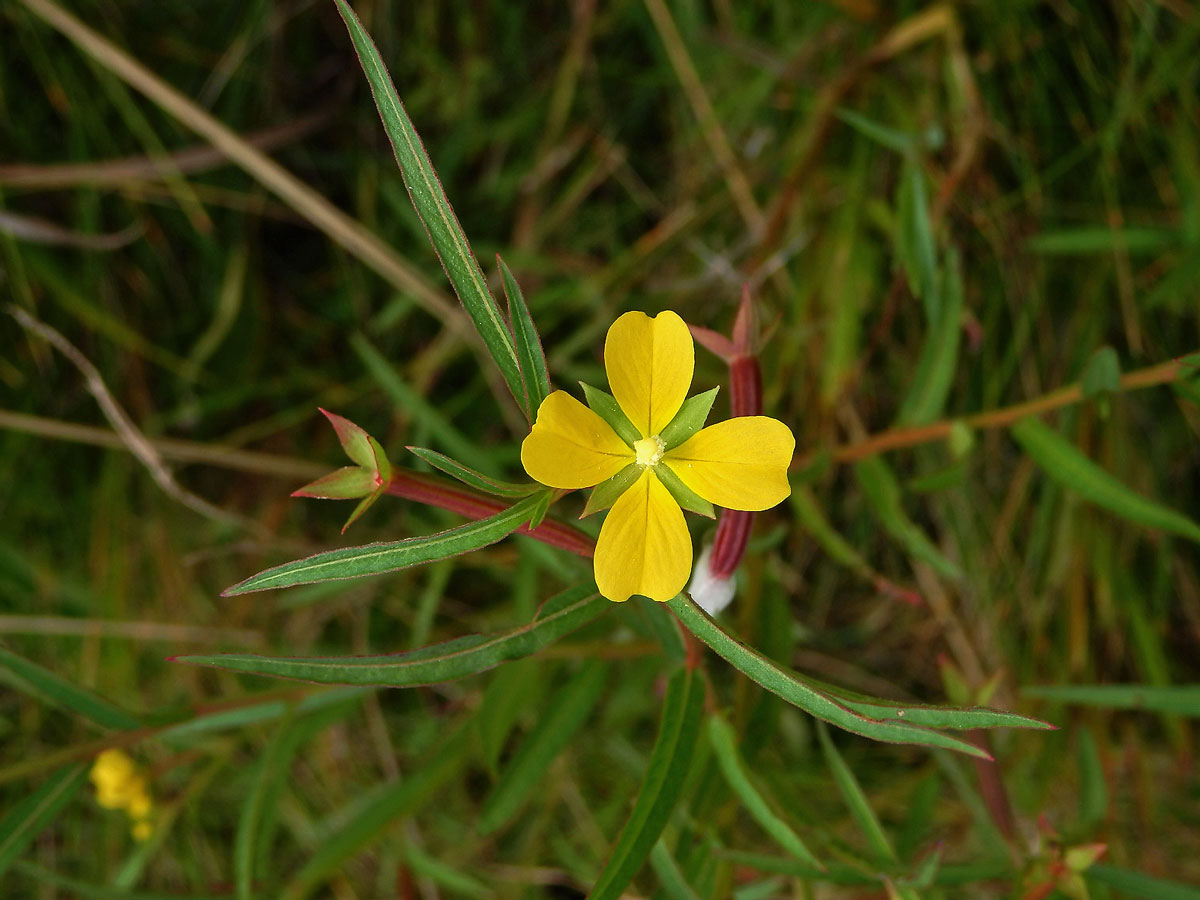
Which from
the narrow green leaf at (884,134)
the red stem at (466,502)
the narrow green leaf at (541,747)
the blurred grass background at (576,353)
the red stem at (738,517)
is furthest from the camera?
the blurred grass background at (576,353)

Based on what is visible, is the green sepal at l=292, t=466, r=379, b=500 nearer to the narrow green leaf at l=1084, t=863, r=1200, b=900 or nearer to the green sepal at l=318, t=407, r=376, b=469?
the green sepal at l=318, t=407, r=376, b=469

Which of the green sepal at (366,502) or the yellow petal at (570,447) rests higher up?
the yellow petal at (570,447)

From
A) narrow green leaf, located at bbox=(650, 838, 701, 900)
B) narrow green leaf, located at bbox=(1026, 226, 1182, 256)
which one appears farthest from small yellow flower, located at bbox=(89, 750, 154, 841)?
narrow green leaf, located at bbox=(1026, 226, 1182, 256)

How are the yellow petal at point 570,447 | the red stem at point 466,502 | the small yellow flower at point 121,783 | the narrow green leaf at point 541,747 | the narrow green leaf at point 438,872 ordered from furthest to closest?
the narrow green leaf at point 438,872 < the small yellow flower at point 121,783 < the narrow green leaf at point 541,747 < the red stem at point 466,502 < the yellow petal at point 570,447

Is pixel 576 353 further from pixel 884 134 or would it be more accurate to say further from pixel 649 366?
pixel 649 366

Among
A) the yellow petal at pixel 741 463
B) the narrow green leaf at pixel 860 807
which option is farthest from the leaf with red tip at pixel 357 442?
the narrow green leaf at pixel 860 807

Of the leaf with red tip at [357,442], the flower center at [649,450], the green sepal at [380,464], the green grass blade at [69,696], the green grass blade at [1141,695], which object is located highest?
the green grass blade at [1141,695]

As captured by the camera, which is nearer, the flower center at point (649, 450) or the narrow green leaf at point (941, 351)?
the flower center at point (649, 450)

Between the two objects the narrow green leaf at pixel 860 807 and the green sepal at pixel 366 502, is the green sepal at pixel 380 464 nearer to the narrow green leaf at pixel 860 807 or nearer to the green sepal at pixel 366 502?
the green sepal at pixel 366 502

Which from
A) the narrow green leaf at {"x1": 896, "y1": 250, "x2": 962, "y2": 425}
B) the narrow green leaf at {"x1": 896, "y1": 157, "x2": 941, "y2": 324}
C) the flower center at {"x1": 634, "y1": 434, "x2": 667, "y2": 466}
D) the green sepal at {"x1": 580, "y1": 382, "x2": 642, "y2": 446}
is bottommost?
the flower center at {"x1": 634, "y1": 434, "x2": 667, "y2": 466}
